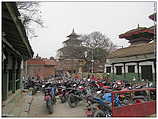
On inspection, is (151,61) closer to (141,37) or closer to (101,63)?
(141,37)

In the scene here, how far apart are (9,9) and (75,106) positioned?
5.37m

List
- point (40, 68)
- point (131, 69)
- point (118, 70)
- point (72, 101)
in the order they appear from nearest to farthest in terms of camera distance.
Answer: point (72, 101) → point (131, 69) → point (118, 70) → point (40, 68)

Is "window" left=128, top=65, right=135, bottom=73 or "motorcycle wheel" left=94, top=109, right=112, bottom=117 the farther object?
"window" left=128, top=65, right=135, bottom=73

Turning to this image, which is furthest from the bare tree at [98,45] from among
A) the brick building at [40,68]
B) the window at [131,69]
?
the window at [131,69]

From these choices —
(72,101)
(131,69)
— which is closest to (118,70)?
(131,69)

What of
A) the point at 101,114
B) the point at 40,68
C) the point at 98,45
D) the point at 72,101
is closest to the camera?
the point at 101,114

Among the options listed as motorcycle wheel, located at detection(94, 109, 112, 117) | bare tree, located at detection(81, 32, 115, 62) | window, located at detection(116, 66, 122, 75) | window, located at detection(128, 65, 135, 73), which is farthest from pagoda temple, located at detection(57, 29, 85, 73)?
motorcycle wheel, located at detection(94, 109, 112, 117)

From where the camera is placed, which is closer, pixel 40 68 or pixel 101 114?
pixel 101 114

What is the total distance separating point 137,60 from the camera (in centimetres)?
1822

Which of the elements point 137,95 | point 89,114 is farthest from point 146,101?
point 89,114

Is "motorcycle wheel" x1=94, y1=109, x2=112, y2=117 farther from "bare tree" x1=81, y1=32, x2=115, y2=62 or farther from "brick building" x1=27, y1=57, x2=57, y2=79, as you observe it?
"bare tree" x1=81, y1=32, x2=115, y2=62

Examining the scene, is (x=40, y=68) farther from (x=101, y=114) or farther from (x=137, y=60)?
(x=101, y=114)

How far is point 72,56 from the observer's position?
42.2 m

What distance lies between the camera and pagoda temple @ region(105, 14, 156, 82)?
16.6 meters
